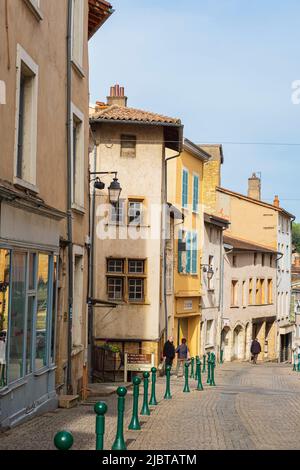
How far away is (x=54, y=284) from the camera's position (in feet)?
47.4

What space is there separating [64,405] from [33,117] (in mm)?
5156

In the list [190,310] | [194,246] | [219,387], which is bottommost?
[219,387]

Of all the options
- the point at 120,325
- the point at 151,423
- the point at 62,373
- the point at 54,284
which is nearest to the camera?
the point at 151,423

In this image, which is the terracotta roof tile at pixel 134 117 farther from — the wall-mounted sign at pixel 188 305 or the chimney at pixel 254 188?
the chimney at pixel 254 188

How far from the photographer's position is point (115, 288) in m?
29.5

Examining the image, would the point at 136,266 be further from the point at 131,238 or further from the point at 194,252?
the point at 194,252

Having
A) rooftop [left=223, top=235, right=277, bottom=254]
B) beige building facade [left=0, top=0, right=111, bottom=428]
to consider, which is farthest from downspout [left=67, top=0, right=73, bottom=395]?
rooftop [left=223, top=235, right=277, bottom=254]

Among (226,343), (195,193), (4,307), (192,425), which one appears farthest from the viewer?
(226,343)

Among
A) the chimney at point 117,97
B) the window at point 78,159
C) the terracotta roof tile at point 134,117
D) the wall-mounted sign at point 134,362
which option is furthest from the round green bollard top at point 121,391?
the chimney at point 117,97

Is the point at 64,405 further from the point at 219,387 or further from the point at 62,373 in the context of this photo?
the point at 219,387

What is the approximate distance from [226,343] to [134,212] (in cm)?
1692

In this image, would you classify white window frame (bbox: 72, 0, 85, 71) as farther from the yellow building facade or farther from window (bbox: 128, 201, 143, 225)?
the yellow building facade

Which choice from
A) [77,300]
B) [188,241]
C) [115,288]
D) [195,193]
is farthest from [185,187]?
[77,300]
